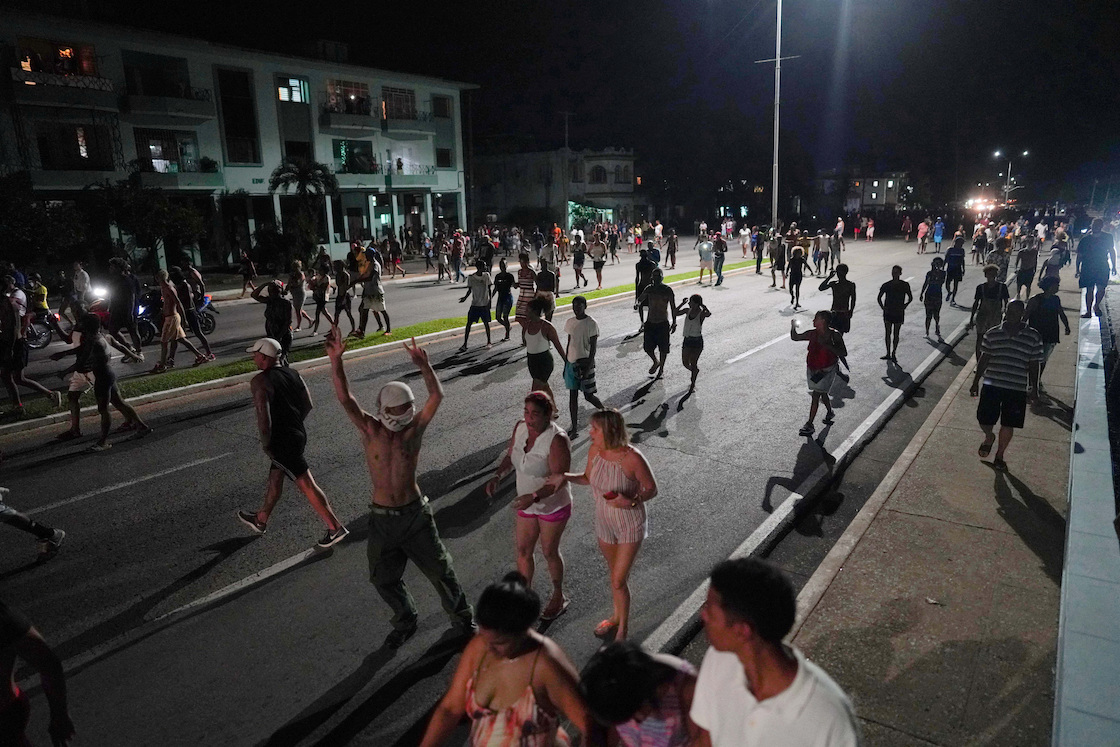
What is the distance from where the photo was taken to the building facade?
62.2 meters

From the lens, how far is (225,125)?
35.4 m

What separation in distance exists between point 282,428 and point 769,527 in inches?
176

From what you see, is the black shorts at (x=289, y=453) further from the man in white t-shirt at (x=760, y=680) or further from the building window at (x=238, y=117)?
the building window at (x=238, y=117)

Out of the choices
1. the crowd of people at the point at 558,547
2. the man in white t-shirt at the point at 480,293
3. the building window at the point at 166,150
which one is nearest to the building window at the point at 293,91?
the building window at the point at 166,150

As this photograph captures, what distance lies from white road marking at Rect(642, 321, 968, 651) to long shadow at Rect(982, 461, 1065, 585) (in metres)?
1.68

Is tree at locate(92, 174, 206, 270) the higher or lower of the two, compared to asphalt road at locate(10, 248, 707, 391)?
higher

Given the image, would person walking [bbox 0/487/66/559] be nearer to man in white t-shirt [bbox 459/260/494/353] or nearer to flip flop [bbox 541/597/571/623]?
flip flop [bbox 541/597/571/623]

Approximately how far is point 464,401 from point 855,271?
2340 centimetres

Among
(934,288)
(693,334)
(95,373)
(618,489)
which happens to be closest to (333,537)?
(618,489)

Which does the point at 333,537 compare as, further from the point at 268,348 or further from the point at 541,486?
the point at 541,486

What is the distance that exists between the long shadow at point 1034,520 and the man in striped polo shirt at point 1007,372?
0.57 metres

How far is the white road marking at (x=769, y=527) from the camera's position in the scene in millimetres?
4895

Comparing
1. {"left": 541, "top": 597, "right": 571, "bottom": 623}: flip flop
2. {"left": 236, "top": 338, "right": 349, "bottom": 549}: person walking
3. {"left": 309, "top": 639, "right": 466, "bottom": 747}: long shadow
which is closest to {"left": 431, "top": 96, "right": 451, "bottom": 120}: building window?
{"left": 236, "top": 338, "right": 349, "bottom": 549}: person walking

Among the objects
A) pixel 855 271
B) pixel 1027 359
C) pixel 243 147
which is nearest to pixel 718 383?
pixel 1027 359
